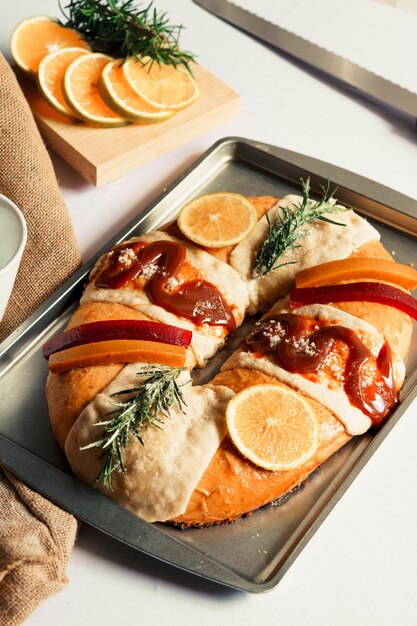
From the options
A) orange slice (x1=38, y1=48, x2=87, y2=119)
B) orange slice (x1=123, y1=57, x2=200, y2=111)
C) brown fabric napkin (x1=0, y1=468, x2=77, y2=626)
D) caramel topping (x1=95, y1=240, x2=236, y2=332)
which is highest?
orange slice (x1=123, y1=57, x2=200, y2=111)

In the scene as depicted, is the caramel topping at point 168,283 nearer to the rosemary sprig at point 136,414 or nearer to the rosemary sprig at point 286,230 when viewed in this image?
the rosemary sprig at point 286,230

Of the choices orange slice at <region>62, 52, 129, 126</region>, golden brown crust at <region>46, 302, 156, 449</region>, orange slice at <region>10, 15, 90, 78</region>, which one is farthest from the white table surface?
orange slice at <region>10, 15, 90, 78</region>

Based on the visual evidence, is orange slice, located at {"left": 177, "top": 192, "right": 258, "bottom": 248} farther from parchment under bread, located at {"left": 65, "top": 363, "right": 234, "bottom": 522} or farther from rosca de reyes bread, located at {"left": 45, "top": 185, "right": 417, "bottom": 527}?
parchment under bread, located at {"left": 65, "top": 363, "right": 234, "bottom": 522}

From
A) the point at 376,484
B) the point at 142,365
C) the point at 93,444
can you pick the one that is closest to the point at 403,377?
the point at 376,484

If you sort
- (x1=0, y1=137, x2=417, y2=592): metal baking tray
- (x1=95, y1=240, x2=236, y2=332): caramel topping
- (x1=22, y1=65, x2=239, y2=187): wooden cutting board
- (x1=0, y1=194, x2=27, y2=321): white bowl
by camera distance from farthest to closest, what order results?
(x1=22, y1=65, x2=239, y2=187): wooden cutting board
(x1=95, y1=240, x2=236, y2=332): caramel topping
(x1=0, y1=194, x2=27, y2=321): white bowl
(x1=0, y1=137, x2=417, y2=592): metal baking tray

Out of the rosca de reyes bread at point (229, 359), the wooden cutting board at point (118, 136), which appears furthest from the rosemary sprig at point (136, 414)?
the wooden cutting board at point (118, 136)

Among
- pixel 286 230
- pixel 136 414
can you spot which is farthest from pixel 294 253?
pixel 136 414
